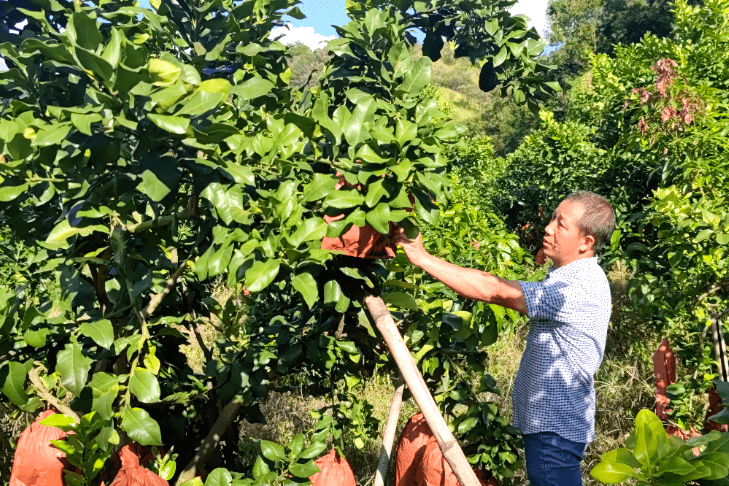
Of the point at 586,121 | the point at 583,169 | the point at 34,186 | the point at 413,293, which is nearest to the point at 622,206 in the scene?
the point at 583,169

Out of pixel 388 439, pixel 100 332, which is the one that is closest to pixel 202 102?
pixel 100 332

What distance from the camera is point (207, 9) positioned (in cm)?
145

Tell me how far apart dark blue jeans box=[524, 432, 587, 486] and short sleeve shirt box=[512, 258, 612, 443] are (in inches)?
1.0

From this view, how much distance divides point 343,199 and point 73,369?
2.12 ft

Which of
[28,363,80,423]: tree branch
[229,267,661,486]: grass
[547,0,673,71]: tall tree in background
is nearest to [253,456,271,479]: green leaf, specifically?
[28,363,80,423]: tree branch

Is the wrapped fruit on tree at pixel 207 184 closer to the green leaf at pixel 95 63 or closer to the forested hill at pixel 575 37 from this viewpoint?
the green leaf at pixel 95 63

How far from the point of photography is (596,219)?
1.70m

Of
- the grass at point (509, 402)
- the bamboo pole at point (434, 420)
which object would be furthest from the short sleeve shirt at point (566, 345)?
the grass at point (509, 402)

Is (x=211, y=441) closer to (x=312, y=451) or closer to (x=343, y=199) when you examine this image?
(x=312, y=451)

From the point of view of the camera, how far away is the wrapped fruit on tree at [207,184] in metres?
1.06

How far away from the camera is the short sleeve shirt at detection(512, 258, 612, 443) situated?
5.44 ft

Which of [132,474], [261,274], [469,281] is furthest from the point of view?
[469,281]

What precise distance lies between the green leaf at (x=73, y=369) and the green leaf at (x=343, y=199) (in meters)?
0.60

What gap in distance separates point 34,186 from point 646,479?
1251 millimetres
